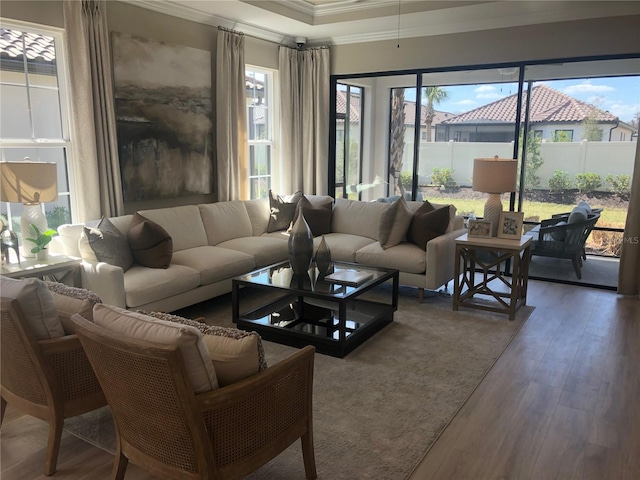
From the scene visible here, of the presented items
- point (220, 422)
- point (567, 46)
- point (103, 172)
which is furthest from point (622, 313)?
point (103, 172)

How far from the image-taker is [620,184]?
5.17 m

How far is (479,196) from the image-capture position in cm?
601

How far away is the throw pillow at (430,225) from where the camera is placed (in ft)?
16.0

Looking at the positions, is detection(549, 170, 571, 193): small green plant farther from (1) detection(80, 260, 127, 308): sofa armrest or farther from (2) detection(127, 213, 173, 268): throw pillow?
(1) detection(80, 260, 127, 308): sofa armrest

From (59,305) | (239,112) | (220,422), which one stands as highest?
(239,112)

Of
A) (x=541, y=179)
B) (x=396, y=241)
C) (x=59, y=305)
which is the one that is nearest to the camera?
(x=59, y=305)

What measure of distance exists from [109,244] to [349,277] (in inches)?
73.9

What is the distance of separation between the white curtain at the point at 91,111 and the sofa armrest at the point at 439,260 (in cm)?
291

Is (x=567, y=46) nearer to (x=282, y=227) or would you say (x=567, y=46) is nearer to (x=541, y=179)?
(x=541, y=179)

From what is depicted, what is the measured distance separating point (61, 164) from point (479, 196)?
4.43 m

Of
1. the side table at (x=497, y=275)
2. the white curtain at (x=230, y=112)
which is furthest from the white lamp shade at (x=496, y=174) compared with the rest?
the white curtain at (x=230, y=112)

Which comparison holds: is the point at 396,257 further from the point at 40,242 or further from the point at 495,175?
the point at 40,242

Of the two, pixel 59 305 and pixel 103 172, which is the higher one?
pixel 103 172

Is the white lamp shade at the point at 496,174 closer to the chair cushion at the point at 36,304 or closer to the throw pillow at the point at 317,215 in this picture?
the throw pillow at the point at 317,215
